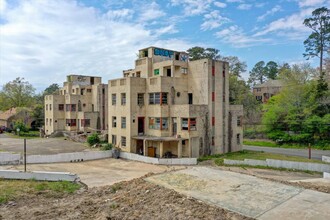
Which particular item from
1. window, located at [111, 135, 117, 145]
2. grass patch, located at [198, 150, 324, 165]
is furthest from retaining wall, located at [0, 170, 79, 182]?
window, located at [111, 135, 117, 145]

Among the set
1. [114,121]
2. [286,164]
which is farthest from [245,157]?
[114,121]

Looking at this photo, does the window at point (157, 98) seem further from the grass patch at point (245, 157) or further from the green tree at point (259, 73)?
the green tree at point (259, 73)

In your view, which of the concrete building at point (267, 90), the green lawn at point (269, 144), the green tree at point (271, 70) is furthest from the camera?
the green tree at point (271, 70)

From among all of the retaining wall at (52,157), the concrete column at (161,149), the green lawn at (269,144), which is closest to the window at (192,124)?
the concrete column at (161,149)

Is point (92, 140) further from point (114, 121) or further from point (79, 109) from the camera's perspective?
point (79, 109)

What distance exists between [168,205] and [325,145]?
106 feet

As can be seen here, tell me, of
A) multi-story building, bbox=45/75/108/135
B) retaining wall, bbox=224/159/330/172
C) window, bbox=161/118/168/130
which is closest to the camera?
retaining wall, bbox=224/159/330/172

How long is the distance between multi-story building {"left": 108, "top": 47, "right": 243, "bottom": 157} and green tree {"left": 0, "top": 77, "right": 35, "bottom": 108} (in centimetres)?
3876

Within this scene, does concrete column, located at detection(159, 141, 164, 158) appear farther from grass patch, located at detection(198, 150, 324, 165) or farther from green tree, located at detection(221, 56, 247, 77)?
green tree, located at detection(221, 56, 247, 77)

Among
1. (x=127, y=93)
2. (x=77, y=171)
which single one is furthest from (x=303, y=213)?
(x=127, y=93)

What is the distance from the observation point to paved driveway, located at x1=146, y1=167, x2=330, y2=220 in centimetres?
1109

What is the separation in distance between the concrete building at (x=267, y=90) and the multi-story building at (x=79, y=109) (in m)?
41.7

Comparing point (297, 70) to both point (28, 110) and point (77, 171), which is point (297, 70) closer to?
point (77, 171)

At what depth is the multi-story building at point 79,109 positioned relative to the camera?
44219 mm
